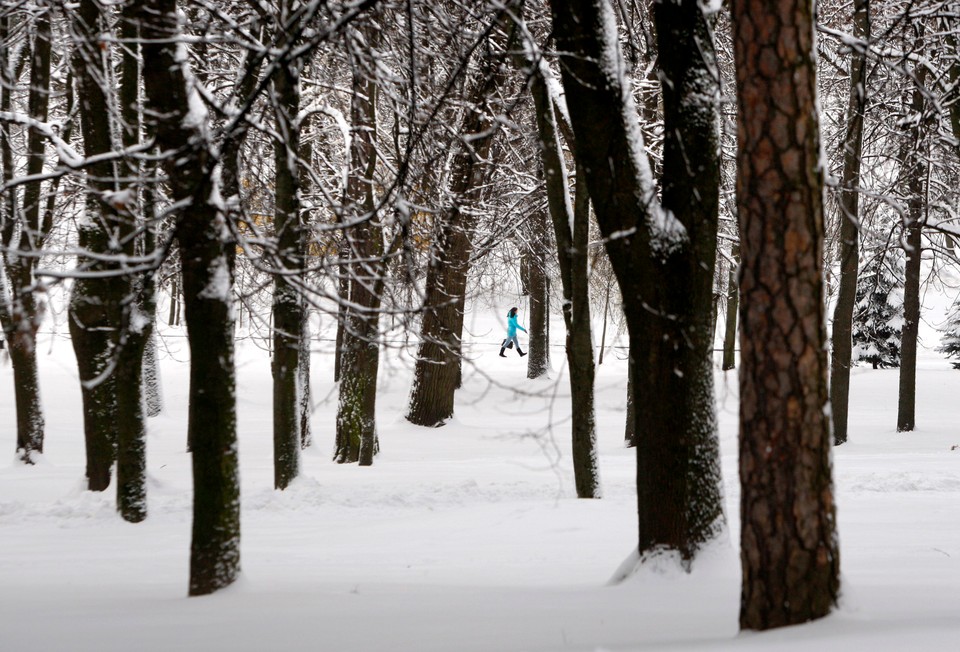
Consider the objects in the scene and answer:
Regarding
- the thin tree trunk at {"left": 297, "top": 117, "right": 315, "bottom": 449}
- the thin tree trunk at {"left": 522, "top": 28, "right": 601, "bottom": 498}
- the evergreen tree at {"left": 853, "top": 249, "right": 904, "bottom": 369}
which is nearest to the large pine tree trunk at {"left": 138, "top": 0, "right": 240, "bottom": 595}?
the thin tree trunk at {"left": 522, "top": 28, "right": 601, "bottom": 498}

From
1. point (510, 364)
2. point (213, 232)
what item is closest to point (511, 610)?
point (213, 232)

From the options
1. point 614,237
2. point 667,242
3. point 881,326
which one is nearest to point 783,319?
point 614,237

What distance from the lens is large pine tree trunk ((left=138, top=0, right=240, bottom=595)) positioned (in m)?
4.91

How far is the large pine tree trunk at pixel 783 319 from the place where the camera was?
3.44m

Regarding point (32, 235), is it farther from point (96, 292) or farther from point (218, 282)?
point (218, 282)

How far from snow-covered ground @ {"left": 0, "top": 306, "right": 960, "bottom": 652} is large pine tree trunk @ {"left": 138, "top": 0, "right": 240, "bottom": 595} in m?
0.57

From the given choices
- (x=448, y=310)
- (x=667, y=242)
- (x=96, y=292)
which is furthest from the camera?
(x=448, y=310)

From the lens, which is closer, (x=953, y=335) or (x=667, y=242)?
(x=667, y=242)

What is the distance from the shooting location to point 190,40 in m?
4.75

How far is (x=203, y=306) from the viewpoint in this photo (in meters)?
4.95

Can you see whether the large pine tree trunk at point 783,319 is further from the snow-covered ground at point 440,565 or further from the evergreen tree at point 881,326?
the evergreen tree at point 881,326

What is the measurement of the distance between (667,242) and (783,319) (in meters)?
1.53

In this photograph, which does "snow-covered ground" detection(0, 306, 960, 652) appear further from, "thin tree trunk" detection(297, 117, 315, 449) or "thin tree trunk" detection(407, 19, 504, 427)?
"thin tree trunk" detection(407, 19, 504, 427)

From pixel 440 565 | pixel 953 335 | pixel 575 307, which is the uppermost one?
pixel 575 307
